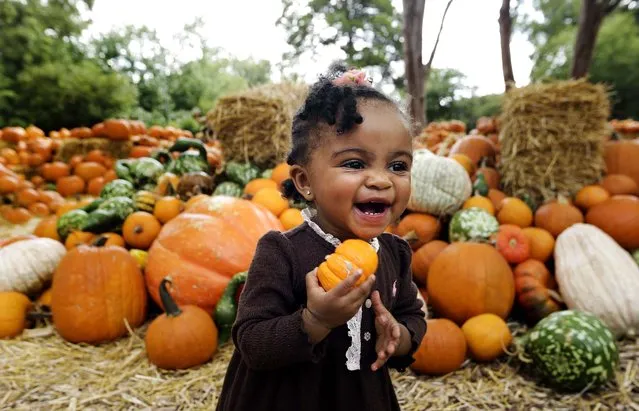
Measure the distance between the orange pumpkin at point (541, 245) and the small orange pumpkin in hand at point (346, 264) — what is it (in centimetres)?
278

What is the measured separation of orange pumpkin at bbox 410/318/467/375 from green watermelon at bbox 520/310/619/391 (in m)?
0.40

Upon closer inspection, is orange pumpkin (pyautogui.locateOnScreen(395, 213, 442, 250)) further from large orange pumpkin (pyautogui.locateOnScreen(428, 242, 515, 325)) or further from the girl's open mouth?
the girl's open mouth

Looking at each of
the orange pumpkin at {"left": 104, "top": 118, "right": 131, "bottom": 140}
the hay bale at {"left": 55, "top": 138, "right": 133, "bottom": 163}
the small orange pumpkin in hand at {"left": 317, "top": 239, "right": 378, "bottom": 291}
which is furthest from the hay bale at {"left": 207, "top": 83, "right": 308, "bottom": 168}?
the hay bale at {"left": 55, "top": 138, "right": 133, "bottom": 163}

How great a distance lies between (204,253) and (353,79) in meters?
2.05

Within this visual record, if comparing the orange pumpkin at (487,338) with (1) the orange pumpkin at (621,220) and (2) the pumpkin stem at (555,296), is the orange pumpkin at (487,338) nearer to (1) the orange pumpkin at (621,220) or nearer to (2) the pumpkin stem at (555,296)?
(2) the pumpkin stem at (555,296)

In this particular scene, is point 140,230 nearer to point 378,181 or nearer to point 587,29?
point 378,181

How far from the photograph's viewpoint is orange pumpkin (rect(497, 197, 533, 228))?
11.7ft

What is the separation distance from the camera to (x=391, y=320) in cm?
106

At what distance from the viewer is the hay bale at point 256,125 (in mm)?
4762

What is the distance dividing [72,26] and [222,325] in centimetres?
1223

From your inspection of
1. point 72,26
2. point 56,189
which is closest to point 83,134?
point 56,189

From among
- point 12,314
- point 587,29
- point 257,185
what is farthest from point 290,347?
point 587,29

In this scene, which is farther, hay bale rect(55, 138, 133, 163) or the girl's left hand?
hay bale rect(55, 138, 133, 163)

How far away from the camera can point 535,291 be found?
2.88 meters
